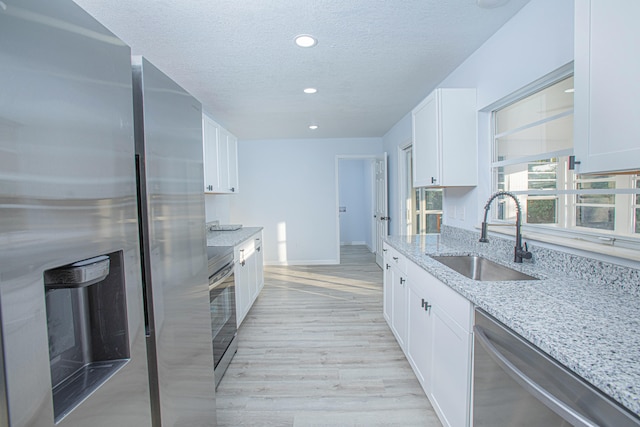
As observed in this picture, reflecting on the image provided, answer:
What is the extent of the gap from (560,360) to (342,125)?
421 centimetres

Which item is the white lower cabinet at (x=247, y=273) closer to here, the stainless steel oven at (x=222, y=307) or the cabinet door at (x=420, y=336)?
the stainless steel oven at (x=222, y=307)

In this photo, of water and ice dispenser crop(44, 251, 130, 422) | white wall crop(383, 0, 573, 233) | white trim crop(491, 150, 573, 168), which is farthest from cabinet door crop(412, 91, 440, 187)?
water and ice dispenser crop(44, 251, 130, 422)

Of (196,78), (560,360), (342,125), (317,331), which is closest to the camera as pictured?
(560,360)

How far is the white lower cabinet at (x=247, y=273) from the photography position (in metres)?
2.85

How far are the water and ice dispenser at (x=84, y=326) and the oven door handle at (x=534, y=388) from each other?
1.18 m

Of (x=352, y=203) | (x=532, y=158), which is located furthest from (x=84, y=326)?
(x=352, y=203)

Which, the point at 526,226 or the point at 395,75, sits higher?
the point at 395,75

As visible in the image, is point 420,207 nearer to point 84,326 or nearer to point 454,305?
point 454,305

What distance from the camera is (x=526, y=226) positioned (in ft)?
6.20

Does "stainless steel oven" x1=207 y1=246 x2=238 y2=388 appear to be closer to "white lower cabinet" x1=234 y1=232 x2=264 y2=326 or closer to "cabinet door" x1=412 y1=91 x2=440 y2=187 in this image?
"white lower cabinet" x1=234 y1=232 x2=264 y2=326

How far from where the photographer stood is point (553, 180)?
1.77 metres

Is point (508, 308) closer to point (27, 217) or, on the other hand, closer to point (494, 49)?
point (27, 217)

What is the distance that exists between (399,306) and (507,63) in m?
1.91

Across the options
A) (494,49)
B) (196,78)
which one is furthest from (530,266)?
(196,78)
